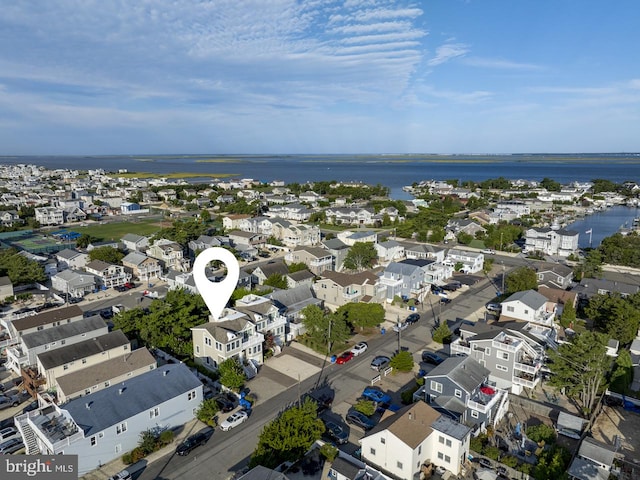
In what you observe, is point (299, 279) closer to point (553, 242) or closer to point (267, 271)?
point (267, 271)

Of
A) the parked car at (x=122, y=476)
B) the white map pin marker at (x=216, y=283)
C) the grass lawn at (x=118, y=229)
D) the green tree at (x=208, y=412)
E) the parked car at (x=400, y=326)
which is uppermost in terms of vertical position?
the white map pin marker at (x=216, y=283)

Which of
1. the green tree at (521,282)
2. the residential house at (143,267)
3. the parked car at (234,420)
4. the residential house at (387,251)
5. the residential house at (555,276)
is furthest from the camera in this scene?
the residential house at (387,251)

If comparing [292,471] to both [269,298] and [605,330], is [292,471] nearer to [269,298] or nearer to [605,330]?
[269,298]

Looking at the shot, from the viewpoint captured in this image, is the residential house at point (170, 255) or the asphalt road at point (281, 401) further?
the residential house at point (170, 255)

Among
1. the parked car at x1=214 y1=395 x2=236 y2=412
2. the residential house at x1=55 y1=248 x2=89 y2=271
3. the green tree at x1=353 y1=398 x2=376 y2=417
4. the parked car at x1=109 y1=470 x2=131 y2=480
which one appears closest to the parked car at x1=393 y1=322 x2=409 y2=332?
the green tree at x1=353 y1=398 x2=376 y2=417

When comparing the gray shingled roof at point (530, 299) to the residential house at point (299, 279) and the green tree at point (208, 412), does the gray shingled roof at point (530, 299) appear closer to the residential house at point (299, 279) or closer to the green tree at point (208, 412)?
the residential house at point (299, 279)

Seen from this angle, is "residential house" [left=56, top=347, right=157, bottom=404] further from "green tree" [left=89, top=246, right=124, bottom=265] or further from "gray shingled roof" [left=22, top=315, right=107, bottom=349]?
"green tree" [left=89, top=246, right=124, bottom=265]

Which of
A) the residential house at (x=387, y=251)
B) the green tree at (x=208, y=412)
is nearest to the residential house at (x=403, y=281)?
the residential house at (x=387, y=251)
